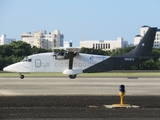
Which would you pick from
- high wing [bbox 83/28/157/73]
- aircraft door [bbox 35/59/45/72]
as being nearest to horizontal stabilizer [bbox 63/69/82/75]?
high wing [bbox 83/28/157/73]

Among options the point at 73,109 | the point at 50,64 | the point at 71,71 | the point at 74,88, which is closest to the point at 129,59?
the point at 71,71

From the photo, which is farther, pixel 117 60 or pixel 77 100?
pixel 117 60

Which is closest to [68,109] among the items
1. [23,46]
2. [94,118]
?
[94,118]

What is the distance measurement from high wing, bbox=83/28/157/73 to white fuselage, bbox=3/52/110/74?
57cm

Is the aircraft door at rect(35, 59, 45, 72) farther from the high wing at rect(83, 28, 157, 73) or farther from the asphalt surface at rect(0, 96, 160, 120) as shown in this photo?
the asphalt surface at rect(0, 96, 160, 120)

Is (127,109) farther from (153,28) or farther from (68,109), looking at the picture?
(153,28)

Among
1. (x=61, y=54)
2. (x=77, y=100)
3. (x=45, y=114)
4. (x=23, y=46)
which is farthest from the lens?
(x=23, y=46)

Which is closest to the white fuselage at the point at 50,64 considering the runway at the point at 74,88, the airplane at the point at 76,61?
the airplane at the point at 76,61

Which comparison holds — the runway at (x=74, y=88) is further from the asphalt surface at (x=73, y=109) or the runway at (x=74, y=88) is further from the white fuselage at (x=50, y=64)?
the white fuselage at (x=50, y=64)

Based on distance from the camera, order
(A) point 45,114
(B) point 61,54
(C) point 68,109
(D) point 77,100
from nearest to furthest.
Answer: (A) point 45,114 → (C) point 68,109 → (D) point 77,100 → (B) point 61,54

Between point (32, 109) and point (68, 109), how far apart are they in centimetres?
137

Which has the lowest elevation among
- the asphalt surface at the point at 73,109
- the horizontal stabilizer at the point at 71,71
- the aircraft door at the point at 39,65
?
the asphalt surface at the point at 73,109

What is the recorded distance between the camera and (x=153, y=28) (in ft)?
150

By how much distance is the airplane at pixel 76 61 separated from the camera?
148ft
